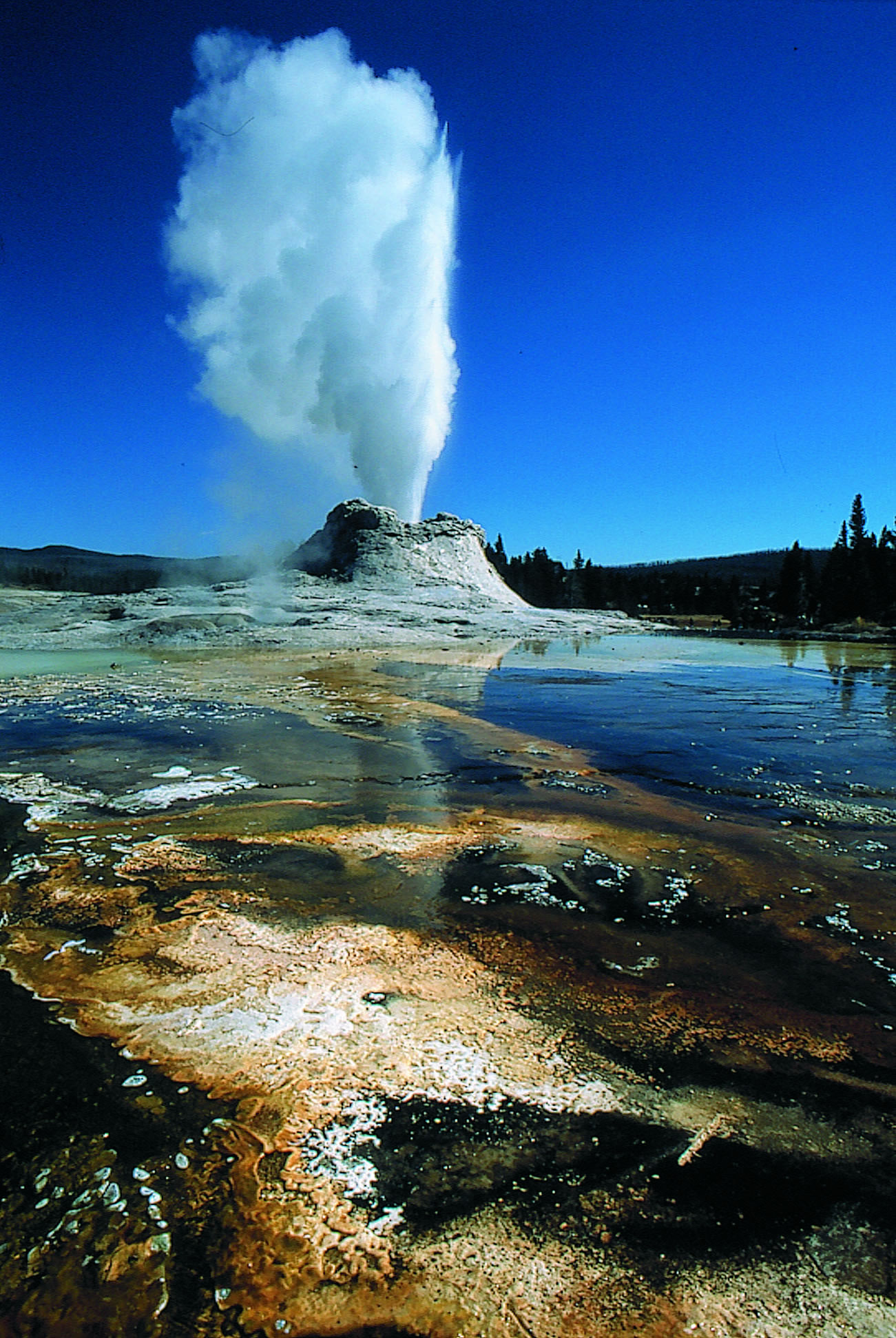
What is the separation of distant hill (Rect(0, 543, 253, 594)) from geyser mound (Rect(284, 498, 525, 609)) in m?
5.26

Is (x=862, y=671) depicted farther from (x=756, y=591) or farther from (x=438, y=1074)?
(x=756, y=591)

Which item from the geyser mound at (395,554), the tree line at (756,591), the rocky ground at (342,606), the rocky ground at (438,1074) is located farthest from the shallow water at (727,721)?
the tree line at (756,591)

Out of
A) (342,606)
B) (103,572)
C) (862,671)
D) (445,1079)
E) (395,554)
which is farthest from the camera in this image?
(103,572)

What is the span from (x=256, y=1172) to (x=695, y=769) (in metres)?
5.12

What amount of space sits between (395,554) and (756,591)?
6085 centimetres

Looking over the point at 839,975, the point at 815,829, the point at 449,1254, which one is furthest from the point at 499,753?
the point at 449,1254

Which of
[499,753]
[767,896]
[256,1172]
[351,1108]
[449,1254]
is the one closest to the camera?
[449,1254]

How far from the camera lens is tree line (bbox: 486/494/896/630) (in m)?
44.2

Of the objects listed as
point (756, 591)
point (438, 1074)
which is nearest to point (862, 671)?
point (438, 1074)

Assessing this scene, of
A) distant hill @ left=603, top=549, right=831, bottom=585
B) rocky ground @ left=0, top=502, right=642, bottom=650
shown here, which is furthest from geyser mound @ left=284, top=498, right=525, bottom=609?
distant hill @ left=603, top=549, right=831, bottom=585

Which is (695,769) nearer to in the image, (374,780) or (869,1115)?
(374,780)

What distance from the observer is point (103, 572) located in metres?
122

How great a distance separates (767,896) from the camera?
131 inches

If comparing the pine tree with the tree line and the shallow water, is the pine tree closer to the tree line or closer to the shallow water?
the tree line
